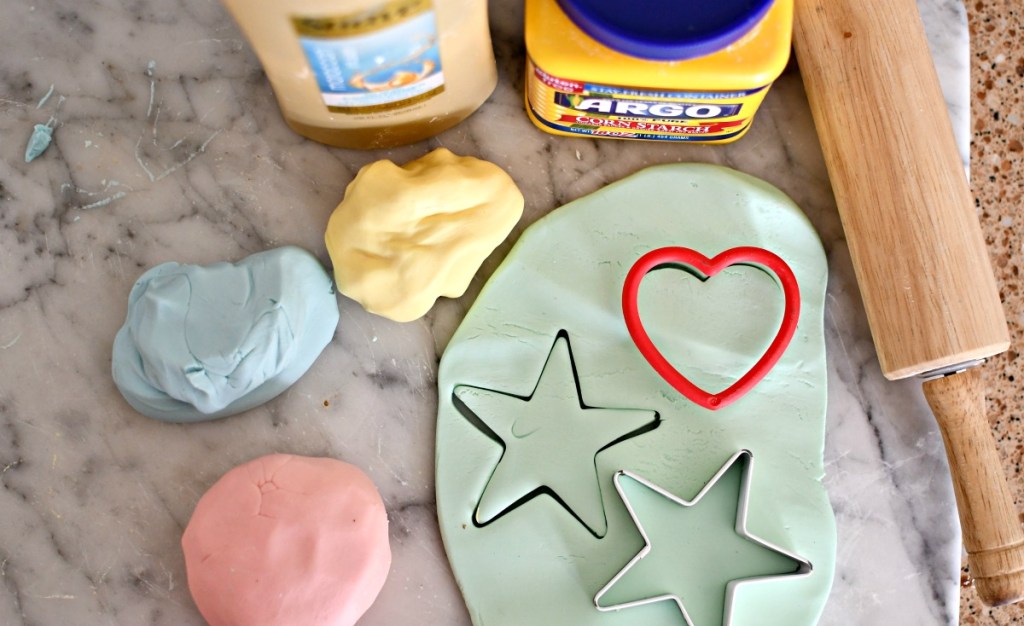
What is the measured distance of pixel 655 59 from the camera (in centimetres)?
53

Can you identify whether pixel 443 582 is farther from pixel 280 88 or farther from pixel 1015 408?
pixel 1015 408

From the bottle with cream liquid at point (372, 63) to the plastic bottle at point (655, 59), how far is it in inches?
1.9

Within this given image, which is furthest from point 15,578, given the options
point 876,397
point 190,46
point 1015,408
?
point 1015,408

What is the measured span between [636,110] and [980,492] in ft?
1.19

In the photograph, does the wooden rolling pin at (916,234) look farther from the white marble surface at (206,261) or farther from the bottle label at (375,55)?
the bottle label at (375,55)

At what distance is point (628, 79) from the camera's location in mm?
550

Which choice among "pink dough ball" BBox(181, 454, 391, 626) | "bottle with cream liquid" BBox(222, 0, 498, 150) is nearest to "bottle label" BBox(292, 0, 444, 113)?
"bottle with cream liquid" BBox(222, 0, 498, 150)

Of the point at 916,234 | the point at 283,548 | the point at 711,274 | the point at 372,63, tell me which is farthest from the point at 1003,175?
the point at 283,548

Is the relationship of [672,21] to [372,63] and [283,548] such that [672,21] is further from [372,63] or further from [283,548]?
[283,548]

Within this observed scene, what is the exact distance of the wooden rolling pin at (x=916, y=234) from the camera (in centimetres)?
58

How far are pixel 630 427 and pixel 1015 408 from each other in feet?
1.20

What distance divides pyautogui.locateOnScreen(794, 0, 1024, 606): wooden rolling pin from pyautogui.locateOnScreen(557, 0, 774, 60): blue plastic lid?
135 millimetres

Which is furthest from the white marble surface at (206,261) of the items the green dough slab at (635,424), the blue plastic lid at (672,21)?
the blue plastic lid at (672,21)

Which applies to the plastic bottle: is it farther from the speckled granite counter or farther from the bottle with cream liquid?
the speckled granite counter
